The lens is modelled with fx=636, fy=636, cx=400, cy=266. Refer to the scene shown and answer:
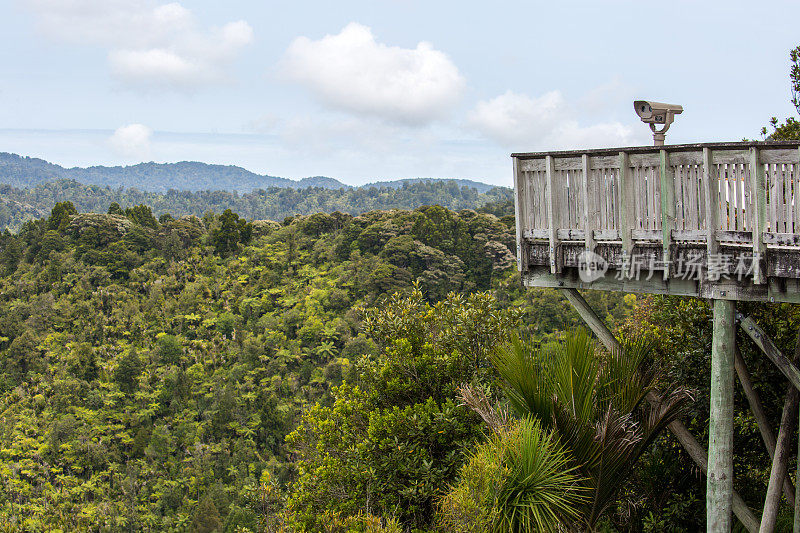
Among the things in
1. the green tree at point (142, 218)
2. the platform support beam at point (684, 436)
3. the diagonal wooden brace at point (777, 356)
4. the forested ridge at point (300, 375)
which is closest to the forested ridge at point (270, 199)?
the green tree at point (142, 218)

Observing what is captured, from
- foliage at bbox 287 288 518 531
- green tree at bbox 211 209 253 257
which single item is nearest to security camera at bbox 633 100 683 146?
foliage at bbox 287 288 518 531

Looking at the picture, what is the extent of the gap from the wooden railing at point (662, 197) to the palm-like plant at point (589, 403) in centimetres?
76

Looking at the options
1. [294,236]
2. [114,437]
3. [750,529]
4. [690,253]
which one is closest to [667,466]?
[750,529]

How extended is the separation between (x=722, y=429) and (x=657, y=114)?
7.47 feet

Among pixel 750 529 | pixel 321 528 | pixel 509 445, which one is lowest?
pixel 321 528

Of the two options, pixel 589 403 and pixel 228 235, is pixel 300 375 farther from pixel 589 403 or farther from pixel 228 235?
pixel 589 403

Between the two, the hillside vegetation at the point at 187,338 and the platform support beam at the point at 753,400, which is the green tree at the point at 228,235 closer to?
the hillside vegetation at the point at 187,338

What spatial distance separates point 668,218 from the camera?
13.9ft

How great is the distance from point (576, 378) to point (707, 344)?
2.35 meters

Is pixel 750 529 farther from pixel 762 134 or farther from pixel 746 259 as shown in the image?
pixel 762 134

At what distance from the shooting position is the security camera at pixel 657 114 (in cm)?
470

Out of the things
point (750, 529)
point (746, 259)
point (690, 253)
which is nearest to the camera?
point (746, 259)

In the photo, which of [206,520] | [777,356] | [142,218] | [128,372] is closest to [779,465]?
[777,356]

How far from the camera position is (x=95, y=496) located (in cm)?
2673
